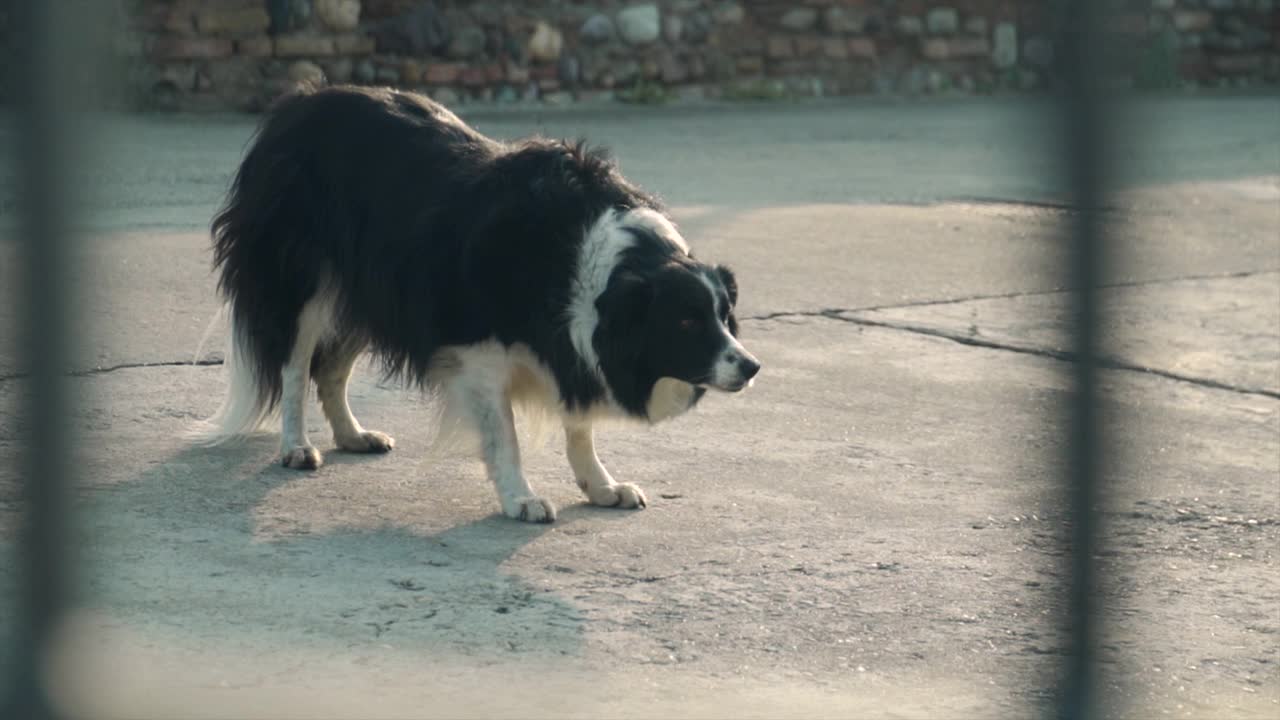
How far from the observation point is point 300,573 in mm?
3691

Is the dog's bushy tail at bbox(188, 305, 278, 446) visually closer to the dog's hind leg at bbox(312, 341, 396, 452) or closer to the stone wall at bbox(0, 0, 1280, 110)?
the dog's hind leg at bbox(312, 341, 396, 452)

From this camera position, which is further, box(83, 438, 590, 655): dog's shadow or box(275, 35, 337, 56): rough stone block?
box(275, 35, 337, 56): rough stone block

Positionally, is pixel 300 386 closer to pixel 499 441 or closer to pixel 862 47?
pixel 499 441

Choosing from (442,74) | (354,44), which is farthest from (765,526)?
(442,74)

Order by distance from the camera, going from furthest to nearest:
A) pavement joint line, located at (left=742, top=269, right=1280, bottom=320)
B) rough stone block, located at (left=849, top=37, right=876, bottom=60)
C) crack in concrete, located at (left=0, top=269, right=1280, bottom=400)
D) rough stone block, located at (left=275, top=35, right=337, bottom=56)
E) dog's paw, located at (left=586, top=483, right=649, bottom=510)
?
rough stone block, located at (left=849, top=37, right=876, bottom=60) < rough stone block, located at (left=275, top=35, right=337, bottom=56) < pavement joint line, located at (left=742, top=269, right=1280, bottom=320) < crack in concrete, located at (left=0, top=269, right=1280, bottom=400) < dog's paw, located at (left=586, top=483, right=649, bottom=510)

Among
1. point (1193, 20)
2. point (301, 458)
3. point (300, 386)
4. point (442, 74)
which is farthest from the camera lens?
point (1193, 20)

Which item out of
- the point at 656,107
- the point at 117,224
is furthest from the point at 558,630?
the point at 656,107

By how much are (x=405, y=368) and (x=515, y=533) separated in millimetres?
689

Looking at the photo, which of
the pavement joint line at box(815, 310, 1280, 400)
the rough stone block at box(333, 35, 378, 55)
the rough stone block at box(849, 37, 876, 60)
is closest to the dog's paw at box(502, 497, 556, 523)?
the pavement joint line at box(815, 310, 1280, 400)

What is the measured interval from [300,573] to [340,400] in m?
1.23

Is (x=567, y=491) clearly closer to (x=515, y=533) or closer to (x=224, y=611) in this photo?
(x=515, y=533)

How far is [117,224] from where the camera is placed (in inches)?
305

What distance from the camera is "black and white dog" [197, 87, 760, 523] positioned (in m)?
4.19

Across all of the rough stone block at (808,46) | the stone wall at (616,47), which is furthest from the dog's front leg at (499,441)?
the rough stone block at (808,46)
